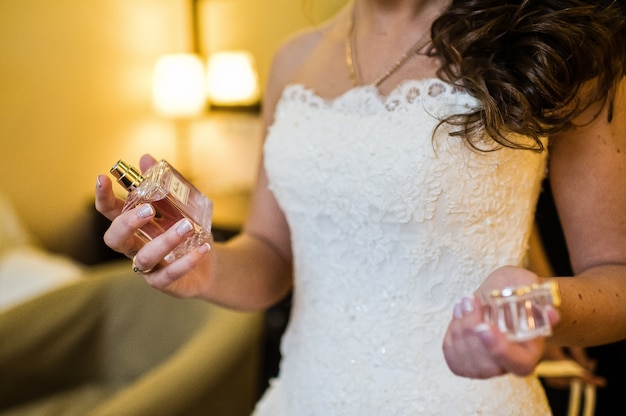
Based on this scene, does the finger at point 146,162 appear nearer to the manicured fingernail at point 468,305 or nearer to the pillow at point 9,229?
the manicured fingernail at point 468,305

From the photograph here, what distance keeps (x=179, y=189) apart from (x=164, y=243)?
9cm

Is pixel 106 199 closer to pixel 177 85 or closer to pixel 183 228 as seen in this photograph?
pixel 183 228

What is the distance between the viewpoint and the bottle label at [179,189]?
699 millimetres

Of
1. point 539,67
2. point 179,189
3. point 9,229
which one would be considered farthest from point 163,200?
point 9,229

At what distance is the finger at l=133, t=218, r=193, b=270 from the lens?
2.13 ft

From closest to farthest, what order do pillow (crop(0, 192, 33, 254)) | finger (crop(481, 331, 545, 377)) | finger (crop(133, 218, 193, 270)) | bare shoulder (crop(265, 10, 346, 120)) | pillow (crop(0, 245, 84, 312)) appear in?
finger (crop(481, 331, 545, 377)) → finger (crop(133, 218, 193, 270)) → bare shoulder (crop(265, 10, 346, 120)) → pillow (crop(0, 245, 84, 312)) → pillow (crop(0, 192, 33, 254))

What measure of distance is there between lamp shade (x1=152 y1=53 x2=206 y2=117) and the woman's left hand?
2654mm

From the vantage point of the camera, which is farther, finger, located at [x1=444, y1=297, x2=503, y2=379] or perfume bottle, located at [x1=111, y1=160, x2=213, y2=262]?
perfume bottle, located at [x1=111, y1=160, x2=213, y2=262]

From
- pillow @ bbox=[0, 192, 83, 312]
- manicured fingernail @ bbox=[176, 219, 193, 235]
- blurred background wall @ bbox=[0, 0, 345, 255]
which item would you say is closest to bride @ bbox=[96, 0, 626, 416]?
manicured fingernail @ bbox=[176, 219, 193, 235]

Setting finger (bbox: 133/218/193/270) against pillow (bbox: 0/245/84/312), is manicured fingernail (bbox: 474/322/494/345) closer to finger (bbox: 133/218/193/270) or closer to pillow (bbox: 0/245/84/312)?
finger (bbox: 133/218/193/270)

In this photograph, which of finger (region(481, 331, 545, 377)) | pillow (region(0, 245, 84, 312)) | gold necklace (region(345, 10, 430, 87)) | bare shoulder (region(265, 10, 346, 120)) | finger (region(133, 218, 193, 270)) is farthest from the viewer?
pillow (region(0, 245, 84, 312))

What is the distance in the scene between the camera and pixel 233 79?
3.06m

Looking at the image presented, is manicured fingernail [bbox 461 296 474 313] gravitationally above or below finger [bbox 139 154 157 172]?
below

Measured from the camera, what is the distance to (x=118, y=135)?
3.04 metres
